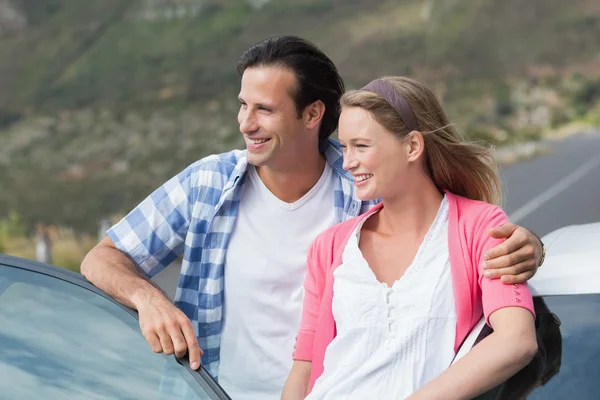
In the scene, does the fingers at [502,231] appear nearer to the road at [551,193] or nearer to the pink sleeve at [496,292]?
the pink sleeve at [496,292]

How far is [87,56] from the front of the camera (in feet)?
273

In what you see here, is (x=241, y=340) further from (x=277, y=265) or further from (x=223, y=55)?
(x=223, y=55)

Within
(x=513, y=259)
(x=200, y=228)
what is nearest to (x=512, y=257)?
(x=513, y=259)

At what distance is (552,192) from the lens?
21719 mm

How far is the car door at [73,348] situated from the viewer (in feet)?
7.61

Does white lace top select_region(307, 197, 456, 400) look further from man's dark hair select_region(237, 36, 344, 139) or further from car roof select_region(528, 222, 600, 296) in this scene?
man's dark hair select_region(237, 36, 344, 139)

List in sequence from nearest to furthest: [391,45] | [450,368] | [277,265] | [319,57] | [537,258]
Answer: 1. [450,368]
2. [537,258]
3. [277,265]
4. [319,57]
5. [391,45]

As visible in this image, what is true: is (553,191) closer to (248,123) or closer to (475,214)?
(248,123)

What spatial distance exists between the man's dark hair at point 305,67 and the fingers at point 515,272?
99 cm

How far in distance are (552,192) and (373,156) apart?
19822 mm

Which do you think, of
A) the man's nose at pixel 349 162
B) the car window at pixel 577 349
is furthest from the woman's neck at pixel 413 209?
the car window at pixel 577 349

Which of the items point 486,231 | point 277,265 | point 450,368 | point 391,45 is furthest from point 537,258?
point 391,45

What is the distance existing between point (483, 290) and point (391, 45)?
8011cm

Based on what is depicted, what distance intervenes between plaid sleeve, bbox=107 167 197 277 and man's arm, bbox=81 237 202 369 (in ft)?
0.32
